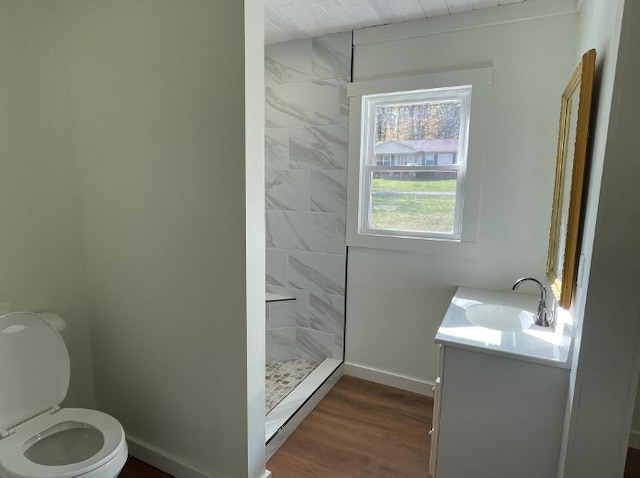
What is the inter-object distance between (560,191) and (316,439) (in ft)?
6.02

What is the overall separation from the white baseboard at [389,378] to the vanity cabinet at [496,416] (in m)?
0.84

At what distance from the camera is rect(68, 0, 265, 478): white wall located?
144cm

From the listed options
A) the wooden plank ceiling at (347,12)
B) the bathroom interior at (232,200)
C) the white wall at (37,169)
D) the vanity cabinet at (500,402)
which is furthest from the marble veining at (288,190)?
the vanity cabinet at (500,402)

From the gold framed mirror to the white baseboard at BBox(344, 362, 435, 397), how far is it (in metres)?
1.13

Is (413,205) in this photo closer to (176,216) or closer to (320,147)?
(320,147)

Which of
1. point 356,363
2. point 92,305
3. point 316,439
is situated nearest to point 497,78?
point 356,363

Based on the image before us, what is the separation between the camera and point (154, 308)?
1748mm

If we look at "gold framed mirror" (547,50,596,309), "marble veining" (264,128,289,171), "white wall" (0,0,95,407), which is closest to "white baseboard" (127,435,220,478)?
"white wall" (0,0,95,407)

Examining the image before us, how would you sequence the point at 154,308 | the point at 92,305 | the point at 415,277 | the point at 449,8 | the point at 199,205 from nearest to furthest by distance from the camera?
the point at 199,205 < the point at 154,308 < the point at 92,305 < the point at 449,8 < the point at 415,277

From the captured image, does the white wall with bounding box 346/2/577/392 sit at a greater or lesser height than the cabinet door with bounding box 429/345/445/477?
greater

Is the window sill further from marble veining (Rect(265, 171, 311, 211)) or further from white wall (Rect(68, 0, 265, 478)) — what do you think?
white wall (Rect(68, 0, 265, 478))

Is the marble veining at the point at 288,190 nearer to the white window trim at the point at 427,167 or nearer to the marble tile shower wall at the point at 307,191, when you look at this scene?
the marble tile shower wall at the point at 307,191

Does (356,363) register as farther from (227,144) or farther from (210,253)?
(227,144)

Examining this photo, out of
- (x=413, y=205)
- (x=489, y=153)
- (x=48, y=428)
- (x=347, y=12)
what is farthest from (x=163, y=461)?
(x=347, y=12)
